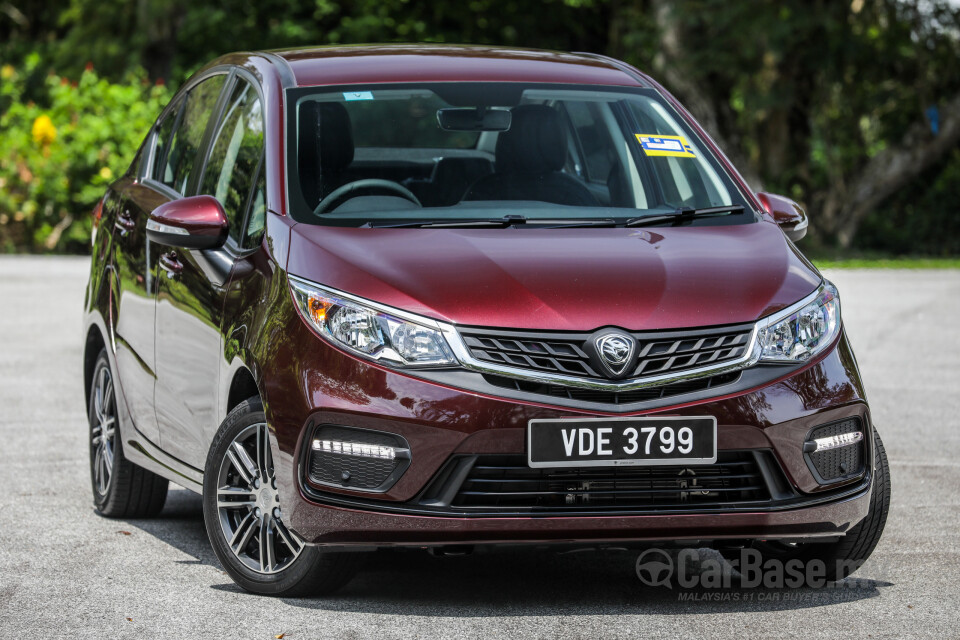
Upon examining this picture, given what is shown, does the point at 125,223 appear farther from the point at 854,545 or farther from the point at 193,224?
the point at 854,545

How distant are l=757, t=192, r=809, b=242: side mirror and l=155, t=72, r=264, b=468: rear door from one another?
6.00 feet

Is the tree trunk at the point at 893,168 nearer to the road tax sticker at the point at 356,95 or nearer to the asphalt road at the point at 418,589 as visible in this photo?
the asphalt road at the point at 418,589

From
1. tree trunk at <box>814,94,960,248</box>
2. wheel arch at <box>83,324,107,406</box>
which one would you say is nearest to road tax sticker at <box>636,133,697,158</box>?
wheel arch at <box>83,324,107,406</box>

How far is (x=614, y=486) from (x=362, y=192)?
153cm

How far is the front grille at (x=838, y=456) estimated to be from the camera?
4.99m

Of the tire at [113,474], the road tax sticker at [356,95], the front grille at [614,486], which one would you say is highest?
the road tax sticker at [356,95]

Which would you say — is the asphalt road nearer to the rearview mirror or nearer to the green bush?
the rearview mirror

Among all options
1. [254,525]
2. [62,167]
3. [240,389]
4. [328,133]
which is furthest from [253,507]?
[62,167]

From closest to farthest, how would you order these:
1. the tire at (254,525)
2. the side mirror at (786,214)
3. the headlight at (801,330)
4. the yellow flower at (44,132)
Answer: the headlight at (801,330), the tire at (254,525), the side mirror at (786,214), the yellow flower at (44,132)

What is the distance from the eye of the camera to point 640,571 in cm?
580

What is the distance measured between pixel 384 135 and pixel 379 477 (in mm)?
2364

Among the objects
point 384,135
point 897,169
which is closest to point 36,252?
point 897,169

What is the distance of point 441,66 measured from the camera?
6.25 m

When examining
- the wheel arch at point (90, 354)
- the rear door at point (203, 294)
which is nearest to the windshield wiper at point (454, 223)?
the rear door at point (203, 294)
